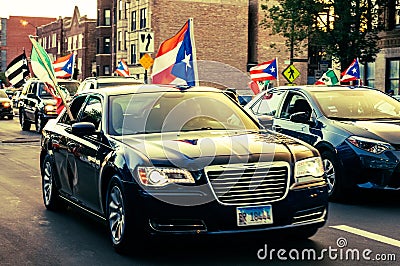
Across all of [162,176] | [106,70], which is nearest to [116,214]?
[162,176]

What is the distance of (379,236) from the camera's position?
25.6 ft

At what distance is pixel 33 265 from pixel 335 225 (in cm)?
353

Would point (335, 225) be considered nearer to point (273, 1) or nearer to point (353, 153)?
point (353, 153)

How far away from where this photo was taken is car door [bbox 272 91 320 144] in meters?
10.9

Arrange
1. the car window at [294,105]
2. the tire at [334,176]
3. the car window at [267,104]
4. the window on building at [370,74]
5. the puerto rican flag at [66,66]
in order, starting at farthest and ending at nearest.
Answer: the window on building at [370,74] < the puerto rican flag at [66,66] < the car window at [267,104] < the car window at [294,105] < the tire at [334,176]

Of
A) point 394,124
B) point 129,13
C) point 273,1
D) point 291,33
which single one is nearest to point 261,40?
point 273,1

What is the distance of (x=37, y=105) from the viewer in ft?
84.1

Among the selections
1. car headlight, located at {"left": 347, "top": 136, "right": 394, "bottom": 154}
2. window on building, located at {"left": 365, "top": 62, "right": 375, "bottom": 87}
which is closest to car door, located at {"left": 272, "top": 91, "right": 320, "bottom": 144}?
car headlight, located at {"left": 347, "top": 136, "right": 394, "bottom": 154}

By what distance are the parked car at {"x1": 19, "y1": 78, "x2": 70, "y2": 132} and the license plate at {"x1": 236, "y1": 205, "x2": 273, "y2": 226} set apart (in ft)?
59.3

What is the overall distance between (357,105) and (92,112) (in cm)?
433

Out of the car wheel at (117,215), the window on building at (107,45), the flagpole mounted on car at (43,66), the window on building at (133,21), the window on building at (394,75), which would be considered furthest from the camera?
the window on building at (107,45)

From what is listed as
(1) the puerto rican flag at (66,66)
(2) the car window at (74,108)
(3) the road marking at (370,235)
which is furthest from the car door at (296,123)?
(1) the puerto rican flag at (66,66)

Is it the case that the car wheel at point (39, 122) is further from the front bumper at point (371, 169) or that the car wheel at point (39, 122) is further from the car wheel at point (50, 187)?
the front bumper at point (371, 169)

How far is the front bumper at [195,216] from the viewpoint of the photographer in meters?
6.49
